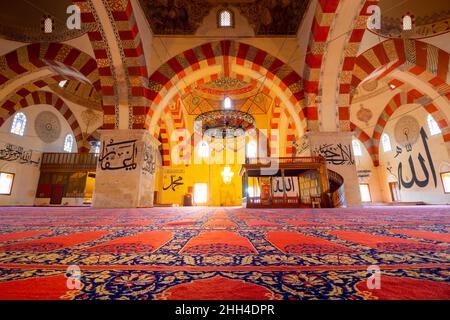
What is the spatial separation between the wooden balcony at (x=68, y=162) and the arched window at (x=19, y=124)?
164 cm

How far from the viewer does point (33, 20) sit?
736 centimetres

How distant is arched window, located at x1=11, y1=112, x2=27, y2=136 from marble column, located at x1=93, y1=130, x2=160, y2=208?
6.51m

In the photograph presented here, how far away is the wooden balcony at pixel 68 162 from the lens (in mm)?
11297

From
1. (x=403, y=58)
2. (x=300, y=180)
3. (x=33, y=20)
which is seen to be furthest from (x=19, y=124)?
(x=403, y=58)

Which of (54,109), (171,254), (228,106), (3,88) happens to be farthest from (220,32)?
(54,109)

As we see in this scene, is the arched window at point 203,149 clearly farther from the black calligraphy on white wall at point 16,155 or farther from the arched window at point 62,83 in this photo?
the black calligraphy on white wall at point 16,155

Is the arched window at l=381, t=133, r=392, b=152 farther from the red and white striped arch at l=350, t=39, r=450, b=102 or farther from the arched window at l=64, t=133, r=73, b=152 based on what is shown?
the arched window at l=64, t=133, r=73, b=152

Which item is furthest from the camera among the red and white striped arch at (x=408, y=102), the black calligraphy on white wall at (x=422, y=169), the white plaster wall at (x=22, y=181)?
the black calligraphy on white wall at (x=422, y=169)

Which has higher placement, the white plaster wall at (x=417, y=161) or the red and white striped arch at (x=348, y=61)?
the red and white striped arch at (x=348, y=61)

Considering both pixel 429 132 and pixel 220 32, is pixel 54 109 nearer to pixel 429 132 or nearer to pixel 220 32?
pixel 220 32

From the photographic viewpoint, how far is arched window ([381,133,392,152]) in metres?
12.2

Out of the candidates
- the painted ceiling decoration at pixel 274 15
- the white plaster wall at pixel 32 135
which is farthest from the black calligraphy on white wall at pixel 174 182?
the painted ceiling decoration at pixel 274 15

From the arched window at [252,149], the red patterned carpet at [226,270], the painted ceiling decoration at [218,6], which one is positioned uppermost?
the painted ceiling decoration at [218,6]

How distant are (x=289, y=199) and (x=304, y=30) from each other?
577 cm
